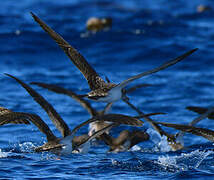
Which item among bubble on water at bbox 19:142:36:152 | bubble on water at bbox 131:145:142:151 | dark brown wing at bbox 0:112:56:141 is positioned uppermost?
dark brown wing at bbox 0:112:56:141

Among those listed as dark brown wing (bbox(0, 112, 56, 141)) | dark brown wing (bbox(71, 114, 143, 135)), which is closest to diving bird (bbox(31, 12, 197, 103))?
dark brown wing (bbox(0, 112, 56, 141))

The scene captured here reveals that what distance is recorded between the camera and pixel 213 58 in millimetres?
19078

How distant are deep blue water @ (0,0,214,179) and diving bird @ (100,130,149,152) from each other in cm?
22

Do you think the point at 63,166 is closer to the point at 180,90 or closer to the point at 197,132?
the point at 197,132

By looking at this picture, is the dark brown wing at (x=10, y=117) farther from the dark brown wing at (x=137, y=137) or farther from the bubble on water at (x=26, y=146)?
the dark brown wing at (x=137, y=137)

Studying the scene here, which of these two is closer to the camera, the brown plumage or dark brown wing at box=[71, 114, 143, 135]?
dark brown wing at box=[71, 114, 143, 135]

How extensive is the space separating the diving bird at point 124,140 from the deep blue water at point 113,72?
0.22 meters

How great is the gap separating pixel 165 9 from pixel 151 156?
1834 cm

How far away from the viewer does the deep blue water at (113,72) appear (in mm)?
9164

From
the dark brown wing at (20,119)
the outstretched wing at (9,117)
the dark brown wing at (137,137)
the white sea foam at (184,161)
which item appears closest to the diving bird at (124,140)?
the dark brown wing at (137,137)

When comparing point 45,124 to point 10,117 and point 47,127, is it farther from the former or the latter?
point 10,117

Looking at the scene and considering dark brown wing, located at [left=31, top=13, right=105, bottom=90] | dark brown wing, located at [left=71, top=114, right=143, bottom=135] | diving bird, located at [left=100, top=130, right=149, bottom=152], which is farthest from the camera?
diving bird, located at [left=100, top=130, right=149, bottom=152]

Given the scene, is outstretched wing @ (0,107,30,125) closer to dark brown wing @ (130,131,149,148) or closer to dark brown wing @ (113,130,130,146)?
dark brown wing @ (113,130,130,146)

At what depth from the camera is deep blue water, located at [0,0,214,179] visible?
361 inches
